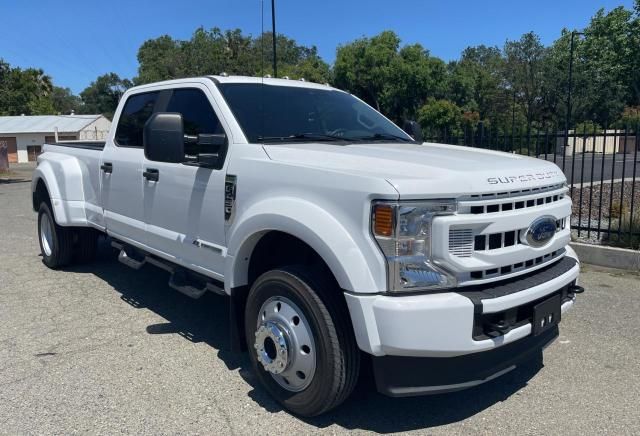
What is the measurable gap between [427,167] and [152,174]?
2.44 metres

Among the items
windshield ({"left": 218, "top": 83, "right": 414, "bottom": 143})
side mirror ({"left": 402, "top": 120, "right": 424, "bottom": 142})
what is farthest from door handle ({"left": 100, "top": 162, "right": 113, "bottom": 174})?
side mirror ({"left": 402, "top": 120, "right": 424, "bottom": 142})

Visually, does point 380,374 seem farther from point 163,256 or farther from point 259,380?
point 163,256

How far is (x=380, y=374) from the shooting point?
9.29 ft

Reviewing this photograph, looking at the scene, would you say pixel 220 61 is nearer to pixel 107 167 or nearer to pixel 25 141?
pixel 25 141

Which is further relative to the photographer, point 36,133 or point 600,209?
point 36,133

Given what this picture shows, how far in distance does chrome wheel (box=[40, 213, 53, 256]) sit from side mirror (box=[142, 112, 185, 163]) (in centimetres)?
363

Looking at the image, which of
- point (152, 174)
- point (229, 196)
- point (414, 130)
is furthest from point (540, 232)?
point (152, 174)

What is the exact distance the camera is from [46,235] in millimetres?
6809

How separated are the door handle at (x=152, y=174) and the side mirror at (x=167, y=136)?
2.40ft

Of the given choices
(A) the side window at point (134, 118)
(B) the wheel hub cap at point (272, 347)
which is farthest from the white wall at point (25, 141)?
(B) the wheel hub cap at point (272, 347)

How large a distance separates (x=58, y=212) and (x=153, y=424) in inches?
143

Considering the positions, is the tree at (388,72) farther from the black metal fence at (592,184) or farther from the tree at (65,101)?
the tree at (65,101)

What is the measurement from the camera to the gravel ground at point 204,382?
3.21 metres

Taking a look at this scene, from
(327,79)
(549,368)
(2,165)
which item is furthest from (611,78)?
(549,368)
